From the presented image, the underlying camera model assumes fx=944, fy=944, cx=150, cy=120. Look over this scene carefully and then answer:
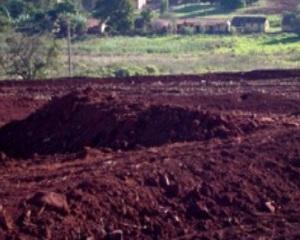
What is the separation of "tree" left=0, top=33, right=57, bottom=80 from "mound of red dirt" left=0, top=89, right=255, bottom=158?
49.9ft

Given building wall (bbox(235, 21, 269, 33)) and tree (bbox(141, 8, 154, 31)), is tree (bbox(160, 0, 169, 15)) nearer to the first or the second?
tree (bbox(141, 8, 154, 31))

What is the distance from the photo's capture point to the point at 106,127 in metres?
18.4

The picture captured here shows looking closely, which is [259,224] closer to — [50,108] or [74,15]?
[50,108]

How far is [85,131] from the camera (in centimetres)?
1862

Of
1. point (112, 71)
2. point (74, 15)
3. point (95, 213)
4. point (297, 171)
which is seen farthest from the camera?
point (74, 15)

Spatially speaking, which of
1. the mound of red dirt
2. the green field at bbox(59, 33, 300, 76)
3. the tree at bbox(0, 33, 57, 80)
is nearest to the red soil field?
the mound of red dirt

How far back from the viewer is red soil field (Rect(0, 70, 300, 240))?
12.7 metres

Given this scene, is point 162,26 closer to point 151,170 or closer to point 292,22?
point 292,22

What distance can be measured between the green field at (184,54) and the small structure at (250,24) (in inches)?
97.5

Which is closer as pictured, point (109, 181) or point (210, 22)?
point (109, 181)

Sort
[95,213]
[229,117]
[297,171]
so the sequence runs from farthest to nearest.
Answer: [229,117] → [297,171] → [95,213]

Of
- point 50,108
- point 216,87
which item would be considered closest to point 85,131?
point 50,108

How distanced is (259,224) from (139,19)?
47.6 m

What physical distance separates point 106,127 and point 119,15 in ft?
133
